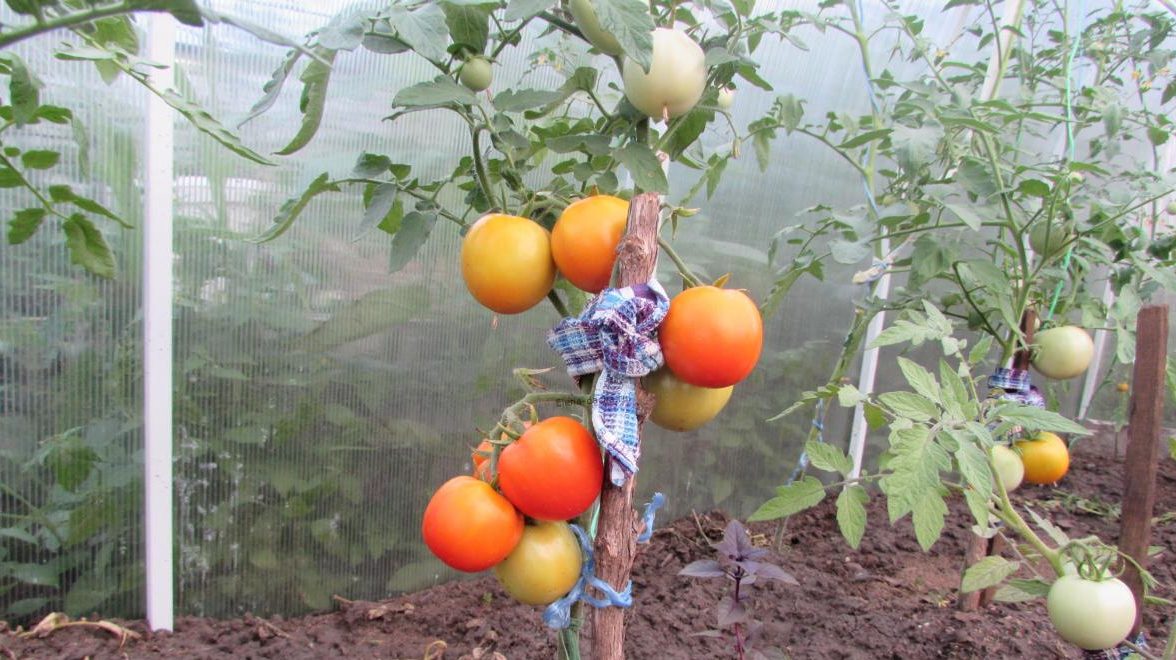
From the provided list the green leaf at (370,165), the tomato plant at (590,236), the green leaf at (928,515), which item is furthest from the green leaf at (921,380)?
the green leaf at (370,165)

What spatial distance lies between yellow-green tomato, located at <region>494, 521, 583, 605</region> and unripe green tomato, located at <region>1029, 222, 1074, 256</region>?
2.95ft

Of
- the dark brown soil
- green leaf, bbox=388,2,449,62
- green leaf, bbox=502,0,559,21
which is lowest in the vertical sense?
the dark brown soil

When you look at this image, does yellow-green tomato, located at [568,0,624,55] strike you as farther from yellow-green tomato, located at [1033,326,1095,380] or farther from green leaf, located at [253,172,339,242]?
yellow-green tomato, located at [1033,326,1095,380]

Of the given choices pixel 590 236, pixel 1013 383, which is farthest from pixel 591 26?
pixel 1013 383

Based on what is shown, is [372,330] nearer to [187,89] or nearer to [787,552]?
[187,89]

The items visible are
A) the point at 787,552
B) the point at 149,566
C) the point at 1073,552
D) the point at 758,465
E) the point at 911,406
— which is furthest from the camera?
the point at 758,465

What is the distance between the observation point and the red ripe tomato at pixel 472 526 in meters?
0.63

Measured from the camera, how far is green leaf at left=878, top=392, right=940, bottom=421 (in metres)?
0.81

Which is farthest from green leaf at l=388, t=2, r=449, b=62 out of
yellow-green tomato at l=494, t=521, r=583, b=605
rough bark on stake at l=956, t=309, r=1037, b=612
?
rough bark on stake at l=956, t=309, r=1037, b=612

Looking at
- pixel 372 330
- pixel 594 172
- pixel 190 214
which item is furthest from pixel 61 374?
pixel 594 172

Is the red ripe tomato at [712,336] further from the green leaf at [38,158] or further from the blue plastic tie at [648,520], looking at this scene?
the green leaf at [38,158]

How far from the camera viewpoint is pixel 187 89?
1.19 metres

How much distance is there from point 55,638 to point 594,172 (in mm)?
1157

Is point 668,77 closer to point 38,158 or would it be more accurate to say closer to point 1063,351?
point 38,158
